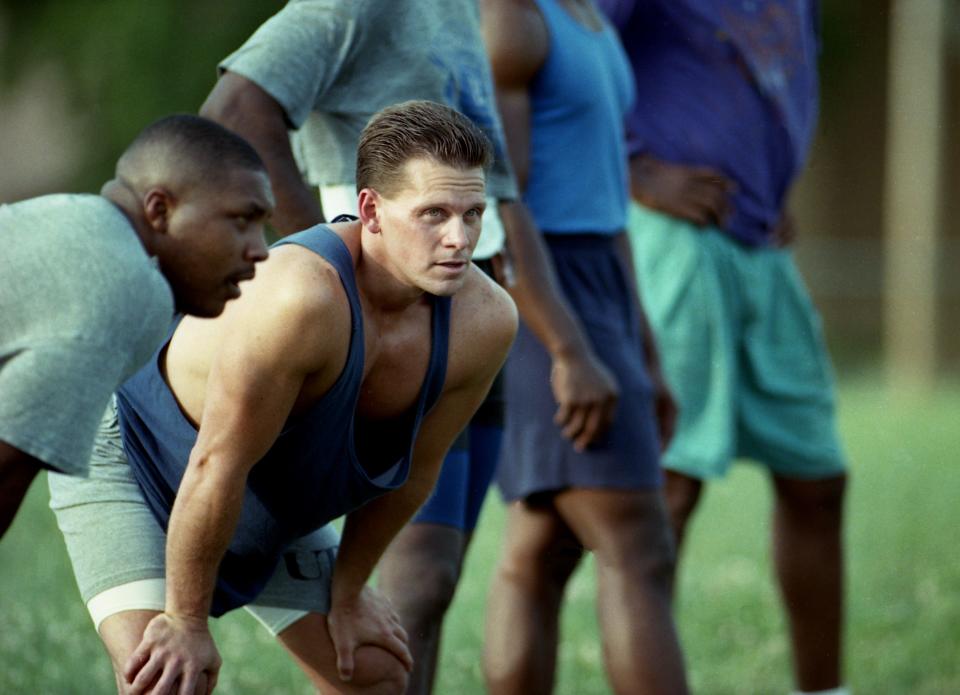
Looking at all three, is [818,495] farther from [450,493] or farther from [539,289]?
[450,493]

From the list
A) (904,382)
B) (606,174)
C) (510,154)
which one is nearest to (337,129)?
(510,154)

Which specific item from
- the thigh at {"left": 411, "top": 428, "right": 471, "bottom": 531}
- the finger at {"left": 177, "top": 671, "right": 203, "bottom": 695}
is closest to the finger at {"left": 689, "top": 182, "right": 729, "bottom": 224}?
the thigh at {"left": 411, "top": 428, "right": 471, "bottom": 531}

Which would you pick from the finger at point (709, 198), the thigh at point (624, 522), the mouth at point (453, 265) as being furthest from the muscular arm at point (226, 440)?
the finger at point (709, 198)

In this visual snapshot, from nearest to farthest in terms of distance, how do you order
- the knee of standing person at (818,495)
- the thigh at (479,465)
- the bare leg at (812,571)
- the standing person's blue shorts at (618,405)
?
1. the thigh at (479,465)
2. the standing person's blue shorts at (618,405)
3. the bare leg at (812,571)
4. the knee of standing person at (818,495)

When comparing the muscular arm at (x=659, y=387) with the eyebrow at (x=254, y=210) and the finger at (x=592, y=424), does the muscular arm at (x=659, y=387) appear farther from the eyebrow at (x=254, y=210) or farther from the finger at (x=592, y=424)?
the eyebrow at (x=254, y=210)

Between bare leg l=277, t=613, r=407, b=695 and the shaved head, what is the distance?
43.1 inches

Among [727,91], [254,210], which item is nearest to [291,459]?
[254,210]

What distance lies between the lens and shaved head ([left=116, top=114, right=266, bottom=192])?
113 inches

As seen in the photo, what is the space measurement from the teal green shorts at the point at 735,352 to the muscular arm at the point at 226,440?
2.33m

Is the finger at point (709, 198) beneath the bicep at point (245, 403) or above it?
beneath

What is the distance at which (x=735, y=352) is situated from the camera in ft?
17.6

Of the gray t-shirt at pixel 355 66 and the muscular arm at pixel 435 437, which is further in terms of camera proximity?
the gray t-shirt at pixel 355 66

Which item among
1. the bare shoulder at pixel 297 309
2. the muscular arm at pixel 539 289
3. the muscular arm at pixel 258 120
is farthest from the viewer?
the muscular arm at pixel 539 289

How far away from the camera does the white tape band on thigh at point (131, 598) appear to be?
10.8ft
